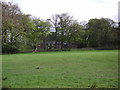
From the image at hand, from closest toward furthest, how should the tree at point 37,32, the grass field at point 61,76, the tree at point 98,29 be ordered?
1. the grass field at point 61,76
2. the tree at point 98,29
3. the tree at point 37,32

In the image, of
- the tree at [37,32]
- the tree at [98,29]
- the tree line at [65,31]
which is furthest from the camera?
the tree at [37,32]

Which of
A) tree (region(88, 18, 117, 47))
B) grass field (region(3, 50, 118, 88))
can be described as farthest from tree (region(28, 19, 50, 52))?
grass field (region(3, 50, 118, 88))

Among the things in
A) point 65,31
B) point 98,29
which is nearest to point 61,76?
point 98,29

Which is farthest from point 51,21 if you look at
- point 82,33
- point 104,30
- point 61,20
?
point 104,30

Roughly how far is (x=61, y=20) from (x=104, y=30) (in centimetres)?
1602

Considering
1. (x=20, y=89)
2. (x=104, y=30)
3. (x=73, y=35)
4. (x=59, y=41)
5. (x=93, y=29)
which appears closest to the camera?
(x=20, y=89)

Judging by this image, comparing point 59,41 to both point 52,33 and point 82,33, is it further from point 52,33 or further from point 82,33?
point 82,33

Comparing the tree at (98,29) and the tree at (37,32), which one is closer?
the tree at (98,29)

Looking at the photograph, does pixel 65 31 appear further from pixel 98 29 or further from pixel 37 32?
pixel 98 29

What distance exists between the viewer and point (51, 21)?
54.7 m

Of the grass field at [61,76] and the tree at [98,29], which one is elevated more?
the tree at [98,29]

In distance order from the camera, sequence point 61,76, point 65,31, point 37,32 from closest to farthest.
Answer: point 61,76 → point 37,32 → point 65,31

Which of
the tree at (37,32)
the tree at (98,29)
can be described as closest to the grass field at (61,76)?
the tree at (98,29)

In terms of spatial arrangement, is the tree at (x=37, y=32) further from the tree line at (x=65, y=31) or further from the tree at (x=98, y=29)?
the tree at (x=98, y=29)
